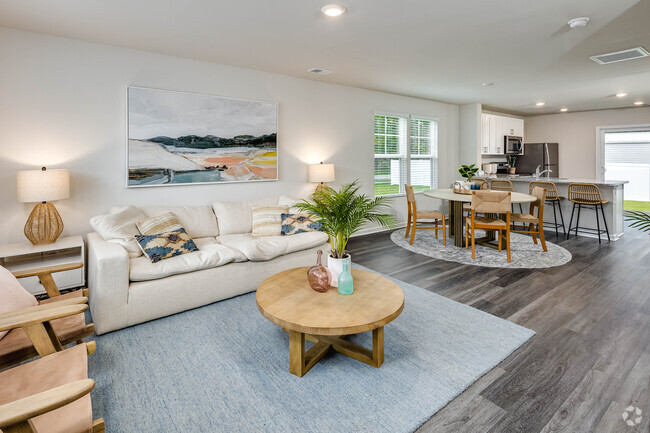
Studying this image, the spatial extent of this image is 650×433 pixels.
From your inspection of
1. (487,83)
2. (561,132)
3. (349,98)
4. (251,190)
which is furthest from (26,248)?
(561,132)

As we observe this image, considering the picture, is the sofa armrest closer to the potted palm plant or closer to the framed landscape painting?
the framed landscape painting

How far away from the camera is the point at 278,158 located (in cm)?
486

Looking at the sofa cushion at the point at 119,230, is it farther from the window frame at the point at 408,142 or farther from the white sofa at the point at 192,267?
the window frame at the point at 408,142

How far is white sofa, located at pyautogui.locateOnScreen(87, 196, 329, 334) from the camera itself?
2658 millimetres

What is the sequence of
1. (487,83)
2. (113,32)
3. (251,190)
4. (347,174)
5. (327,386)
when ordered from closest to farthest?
(327,386), (113,32), (251,190), (487,83), (347,174)

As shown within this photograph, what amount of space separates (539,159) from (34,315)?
9.90 m

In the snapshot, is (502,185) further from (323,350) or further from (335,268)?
(323,350)

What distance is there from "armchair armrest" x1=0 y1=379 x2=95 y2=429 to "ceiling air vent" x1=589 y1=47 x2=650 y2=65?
5488 millimetres

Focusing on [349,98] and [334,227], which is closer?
[334,227]

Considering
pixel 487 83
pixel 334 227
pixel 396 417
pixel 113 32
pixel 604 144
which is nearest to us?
pixel 396 417

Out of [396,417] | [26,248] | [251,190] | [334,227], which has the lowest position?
[396,417]

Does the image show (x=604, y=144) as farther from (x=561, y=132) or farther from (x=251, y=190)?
(x=251, y=190)

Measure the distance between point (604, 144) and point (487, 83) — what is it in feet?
17.2

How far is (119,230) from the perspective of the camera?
3.16m
